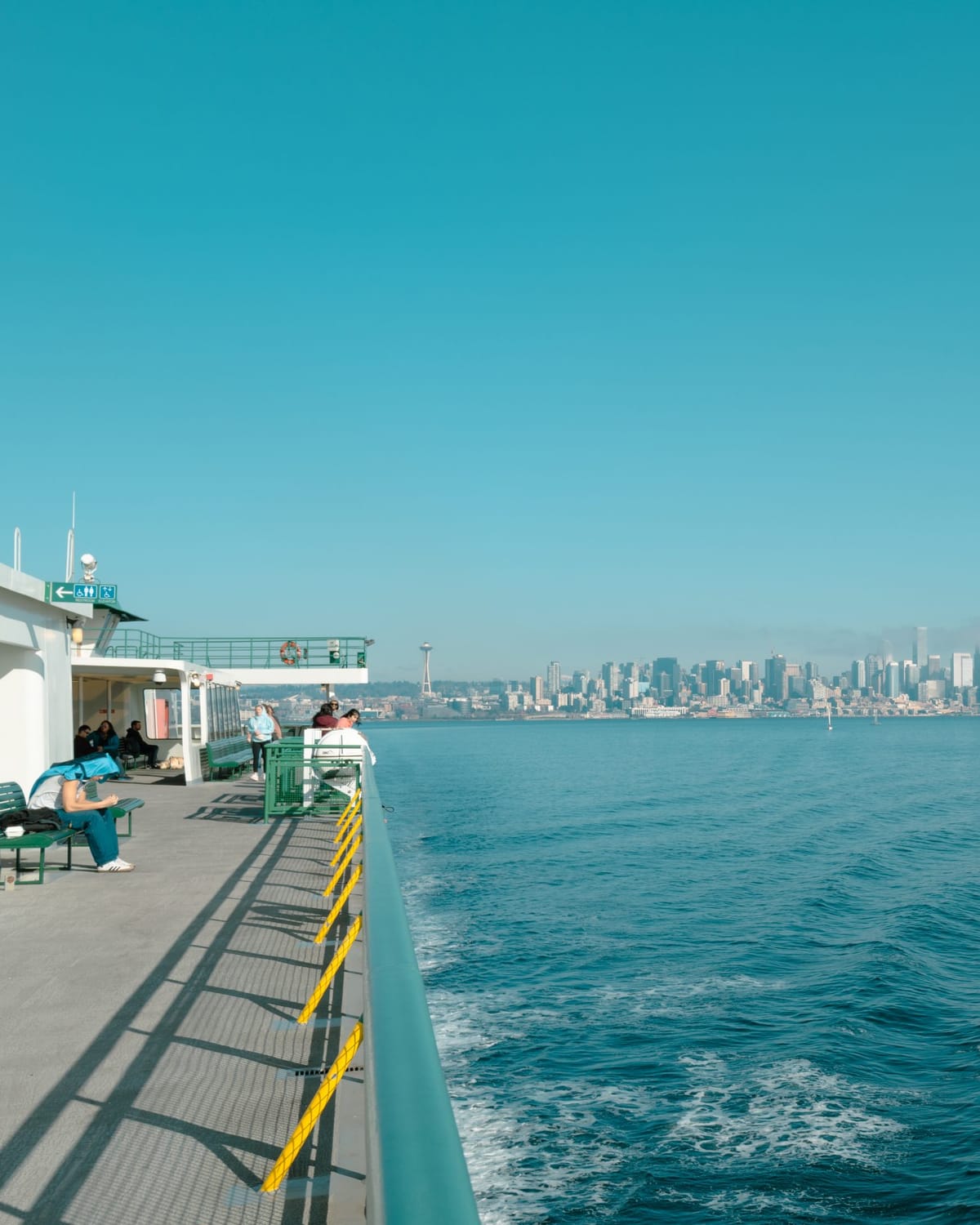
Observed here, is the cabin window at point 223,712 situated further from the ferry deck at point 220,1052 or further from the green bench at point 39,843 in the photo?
the ferry deck at point 220,1052

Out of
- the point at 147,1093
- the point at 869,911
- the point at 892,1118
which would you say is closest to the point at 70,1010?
the point at 147,1093

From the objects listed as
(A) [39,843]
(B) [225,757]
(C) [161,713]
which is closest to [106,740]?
(B) [225,757]

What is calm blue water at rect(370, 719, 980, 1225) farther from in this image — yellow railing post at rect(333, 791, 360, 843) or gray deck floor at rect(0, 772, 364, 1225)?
gray deck floor at rect(0, 772, 364, 1225)

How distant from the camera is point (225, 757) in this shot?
27.3 meters

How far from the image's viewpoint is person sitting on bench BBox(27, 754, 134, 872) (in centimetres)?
1138

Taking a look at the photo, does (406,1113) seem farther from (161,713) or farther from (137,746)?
(161,713)

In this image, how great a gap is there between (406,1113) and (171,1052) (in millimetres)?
4477

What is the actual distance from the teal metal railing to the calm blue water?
751cm

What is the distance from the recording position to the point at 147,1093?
509 cm

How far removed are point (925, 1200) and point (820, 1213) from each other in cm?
116

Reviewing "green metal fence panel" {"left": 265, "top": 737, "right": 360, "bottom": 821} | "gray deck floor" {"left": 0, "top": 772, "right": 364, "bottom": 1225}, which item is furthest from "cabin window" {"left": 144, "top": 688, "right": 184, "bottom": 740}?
"gray deck floor" {"left": 0, "top": 772, "right": 364, "bottom": 1225}

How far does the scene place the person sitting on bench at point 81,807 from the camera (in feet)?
37.3

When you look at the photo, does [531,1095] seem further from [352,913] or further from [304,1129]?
[304,1129]

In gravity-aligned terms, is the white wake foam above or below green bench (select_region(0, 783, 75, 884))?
below
